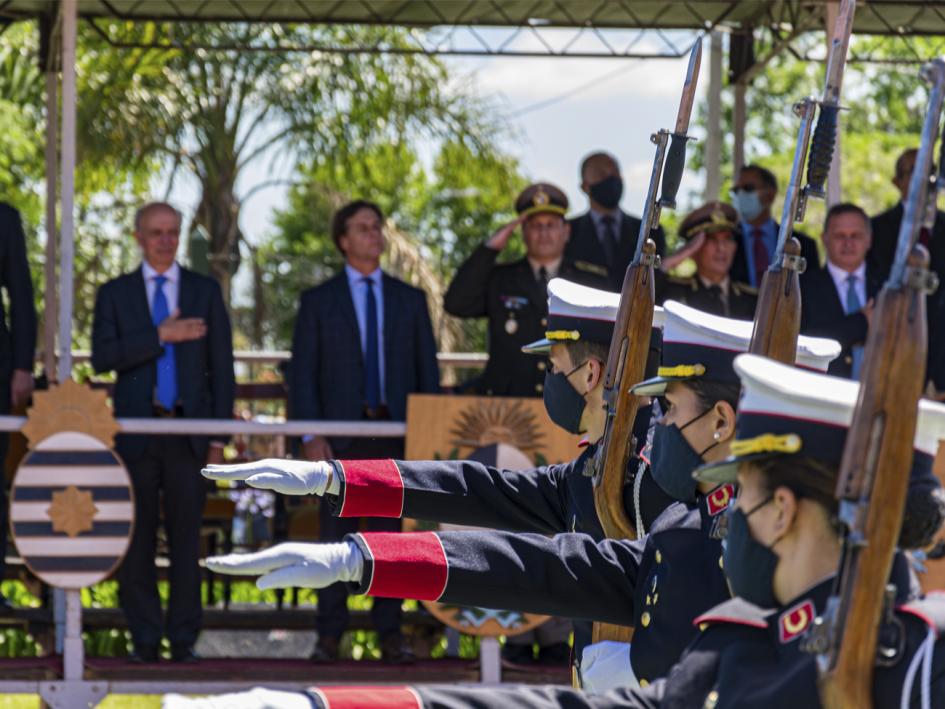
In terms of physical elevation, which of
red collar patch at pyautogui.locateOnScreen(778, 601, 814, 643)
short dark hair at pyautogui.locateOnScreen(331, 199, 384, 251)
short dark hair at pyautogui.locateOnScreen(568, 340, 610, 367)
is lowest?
red collar patch at pyautogui.locateOnScreen(778, 601, 814, 643)

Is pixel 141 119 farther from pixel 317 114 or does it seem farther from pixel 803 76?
pixel 803 76

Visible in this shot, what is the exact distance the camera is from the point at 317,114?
17.2 meters

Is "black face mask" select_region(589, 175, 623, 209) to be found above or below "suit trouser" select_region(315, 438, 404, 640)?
above

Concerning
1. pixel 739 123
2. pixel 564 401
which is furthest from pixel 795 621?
pixel 739 123

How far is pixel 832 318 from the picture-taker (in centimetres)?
841

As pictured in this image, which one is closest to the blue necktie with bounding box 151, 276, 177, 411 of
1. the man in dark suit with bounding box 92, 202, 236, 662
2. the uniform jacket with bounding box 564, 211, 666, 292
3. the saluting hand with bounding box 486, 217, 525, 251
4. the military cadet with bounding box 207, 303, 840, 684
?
the man in dark suit with bounding box 92, 202, 236, 662

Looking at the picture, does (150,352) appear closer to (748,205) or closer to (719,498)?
(748,205)

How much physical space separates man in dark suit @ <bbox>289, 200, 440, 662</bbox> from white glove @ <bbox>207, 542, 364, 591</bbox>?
4798 millimetres

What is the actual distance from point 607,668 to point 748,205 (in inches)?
213

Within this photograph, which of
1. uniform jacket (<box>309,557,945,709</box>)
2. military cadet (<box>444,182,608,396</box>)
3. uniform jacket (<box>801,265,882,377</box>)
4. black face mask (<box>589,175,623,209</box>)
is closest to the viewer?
uniform jacket (<box>309,557,945,709</box>)

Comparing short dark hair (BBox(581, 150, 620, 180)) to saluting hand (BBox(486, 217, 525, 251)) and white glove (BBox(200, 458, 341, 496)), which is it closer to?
saluting hand (BBox(486, 217, 525, 251))

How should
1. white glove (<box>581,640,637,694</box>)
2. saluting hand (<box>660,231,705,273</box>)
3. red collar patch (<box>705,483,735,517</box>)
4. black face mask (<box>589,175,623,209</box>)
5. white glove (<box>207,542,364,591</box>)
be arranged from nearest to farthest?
white glove (<box>207,542,364,591</box>)
red collar patch (<box>705,483,735,517</box>)
white glove (<box>581,640,637,694</box>)
saluting hand (<box>660,231,705,273</box>)
black face mask (<box>589,175,623,209</box>)

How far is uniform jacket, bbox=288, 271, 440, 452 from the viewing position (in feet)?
26.8

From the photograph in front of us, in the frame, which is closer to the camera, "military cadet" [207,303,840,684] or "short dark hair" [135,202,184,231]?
"military cadet" [207,303,840,684]
